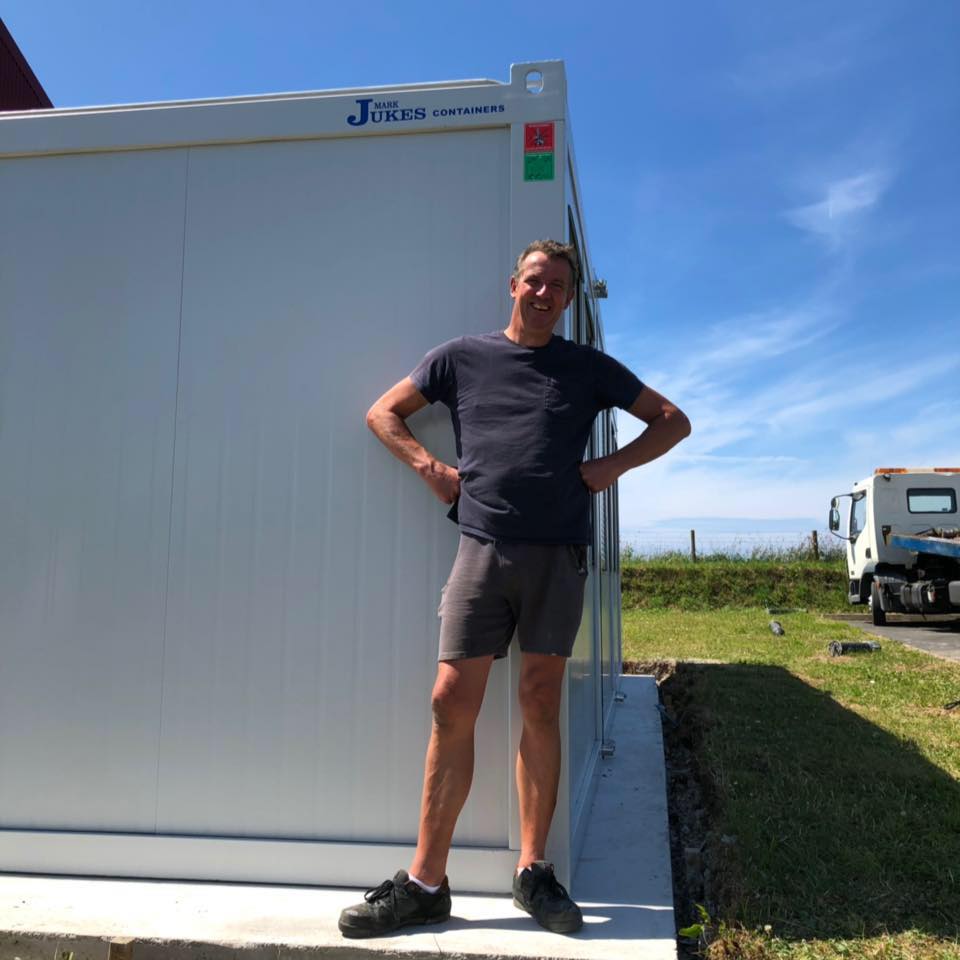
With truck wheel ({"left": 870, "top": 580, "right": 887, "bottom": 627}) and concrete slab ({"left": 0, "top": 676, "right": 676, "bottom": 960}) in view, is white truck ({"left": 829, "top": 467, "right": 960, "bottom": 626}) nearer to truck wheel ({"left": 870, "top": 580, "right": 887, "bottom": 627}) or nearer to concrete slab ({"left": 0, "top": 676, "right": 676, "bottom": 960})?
truck wheel ({"left": 870, "top": 580, "right": 887, "bottom": 627})

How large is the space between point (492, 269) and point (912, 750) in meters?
3.63

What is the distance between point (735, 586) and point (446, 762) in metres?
15.6

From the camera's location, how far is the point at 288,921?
2.38m

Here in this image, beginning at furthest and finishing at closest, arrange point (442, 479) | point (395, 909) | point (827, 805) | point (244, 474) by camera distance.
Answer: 1. point (827, 805)
2. point (244, 474)
3. point (442, 479)
4. point (395, 909)

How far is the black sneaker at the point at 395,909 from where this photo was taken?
7.48 feet

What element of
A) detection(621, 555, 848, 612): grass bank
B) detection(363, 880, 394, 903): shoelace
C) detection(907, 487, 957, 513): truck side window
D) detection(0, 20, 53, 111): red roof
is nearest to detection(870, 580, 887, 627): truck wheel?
detection(907, 487, 957, 513): truck side window

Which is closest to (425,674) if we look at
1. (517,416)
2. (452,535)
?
(452,535)

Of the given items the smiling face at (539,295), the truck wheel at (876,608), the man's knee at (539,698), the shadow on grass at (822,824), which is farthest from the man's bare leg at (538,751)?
the truck wheel at (876,608)

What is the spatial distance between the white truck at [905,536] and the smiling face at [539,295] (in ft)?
39.6

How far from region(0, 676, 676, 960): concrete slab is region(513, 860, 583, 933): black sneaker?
29 millimetres

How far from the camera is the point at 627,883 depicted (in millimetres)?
2684

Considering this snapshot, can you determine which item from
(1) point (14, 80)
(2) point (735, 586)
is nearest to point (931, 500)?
(2) point (735, 586)

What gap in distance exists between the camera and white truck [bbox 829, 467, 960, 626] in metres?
12.8

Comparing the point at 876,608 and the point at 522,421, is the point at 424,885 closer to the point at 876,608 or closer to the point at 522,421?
the point at 522,421
